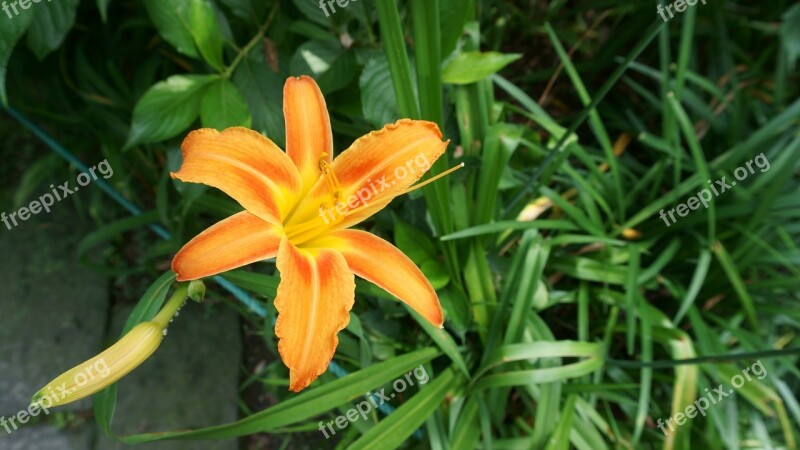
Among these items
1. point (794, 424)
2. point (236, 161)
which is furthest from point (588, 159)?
point (236, 161)

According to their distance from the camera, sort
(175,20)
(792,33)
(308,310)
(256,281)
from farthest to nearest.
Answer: (792,33)
(175,20)
(256,281)
(308,310)

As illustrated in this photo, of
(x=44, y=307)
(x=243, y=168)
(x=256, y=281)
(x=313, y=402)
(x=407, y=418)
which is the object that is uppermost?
(x=243, y=168)

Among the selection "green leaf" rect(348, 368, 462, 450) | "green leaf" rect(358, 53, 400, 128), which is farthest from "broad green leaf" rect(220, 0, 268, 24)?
"green leaf" rect(348, 368, 462, 450)

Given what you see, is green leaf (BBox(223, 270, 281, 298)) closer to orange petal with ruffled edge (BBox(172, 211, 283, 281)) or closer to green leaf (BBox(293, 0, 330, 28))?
orange petal with ruffled edge (BBox(172, 211, 283, 281))

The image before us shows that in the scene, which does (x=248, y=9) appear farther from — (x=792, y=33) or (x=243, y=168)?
(x=792, y=33)

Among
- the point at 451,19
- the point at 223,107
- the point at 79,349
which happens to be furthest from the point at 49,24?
the point at 79,349

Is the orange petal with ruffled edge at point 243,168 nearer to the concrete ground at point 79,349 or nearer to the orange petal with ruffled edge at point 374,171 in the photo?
the orange petal with ruffled edge at point 374,171
